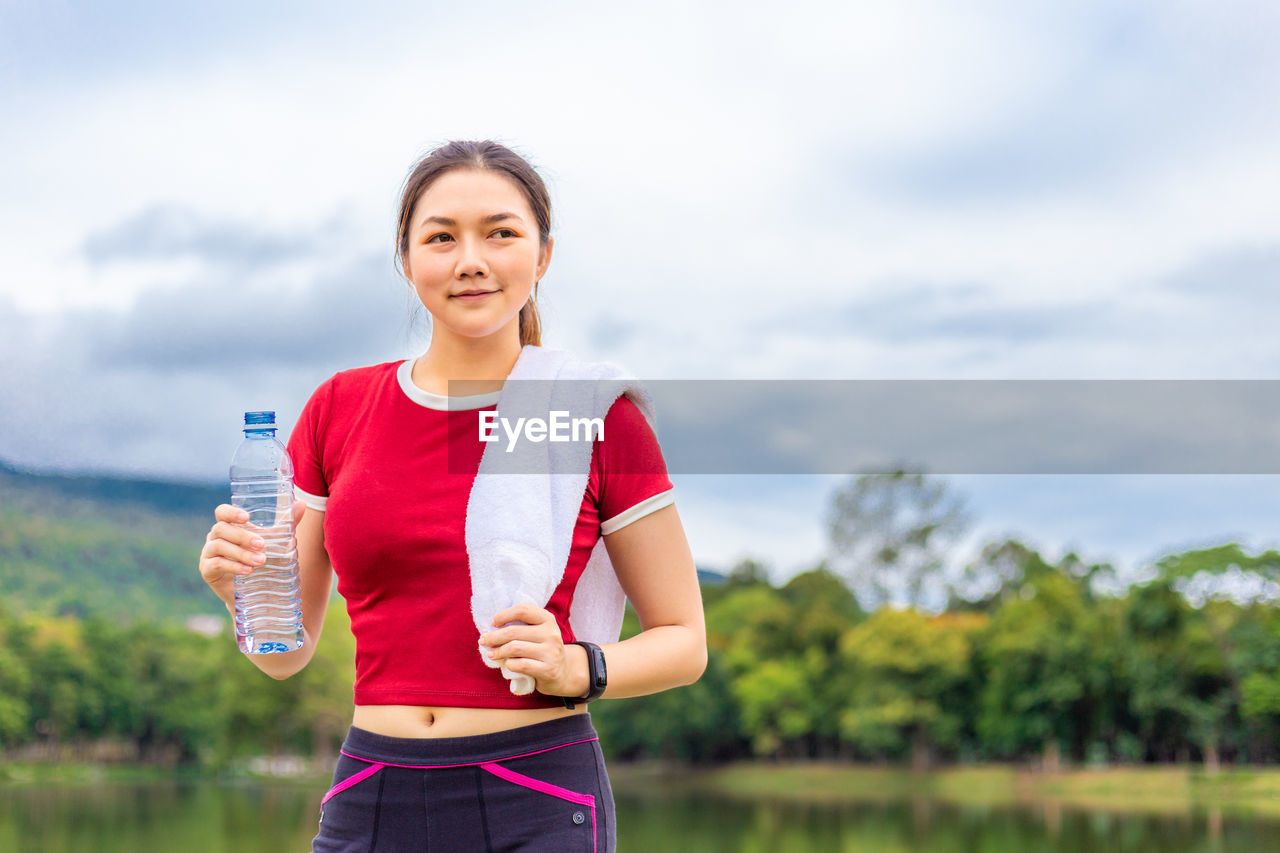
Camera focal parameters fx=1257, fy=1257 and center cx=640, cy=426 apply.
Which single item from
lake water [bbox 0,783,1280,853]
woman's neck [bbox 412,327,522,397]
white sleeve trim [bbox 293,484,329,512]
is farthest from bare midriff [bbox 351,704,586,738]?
lake water [bbox 0,783,1280,853]

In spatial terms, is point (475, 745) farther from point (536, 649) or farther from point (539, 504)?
point (539, 504)

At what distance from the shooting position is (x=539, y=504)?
2.29m

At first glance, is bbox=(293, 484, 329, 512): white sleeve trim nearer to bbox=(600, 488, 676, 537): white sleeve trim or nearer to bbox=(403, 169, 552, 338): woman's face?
bbox=(403, 169, 552, 338): woman's face

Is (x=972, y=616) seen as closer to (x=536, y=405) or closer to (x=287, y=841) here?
(x=287, y=841)

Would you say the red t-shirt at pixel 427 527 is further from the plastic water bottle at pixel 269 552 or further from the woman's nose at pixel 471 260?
the woman's nose at pixel 471 260

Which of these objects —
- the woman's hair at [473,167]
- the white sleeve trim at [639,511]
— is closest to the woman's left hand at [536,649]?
the white sleeve trim at [639,511]

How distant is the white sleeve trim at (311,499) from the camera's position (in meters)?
2.60

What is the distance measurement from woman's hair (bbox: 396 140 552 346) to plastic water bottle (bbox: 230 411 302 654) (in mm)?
467

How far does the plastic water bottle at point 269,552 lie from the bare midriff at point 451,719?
1.21ft

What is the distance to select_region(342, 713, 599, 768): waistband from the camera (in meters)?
2.24

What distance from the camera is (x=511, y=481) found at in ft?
7.55

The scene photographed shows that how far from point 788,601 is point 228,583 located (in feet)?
183

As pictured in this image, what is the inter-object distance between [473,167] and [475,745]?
1085 mm

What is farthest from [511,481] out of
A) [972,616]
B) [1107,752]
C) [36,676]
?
[36,676]
